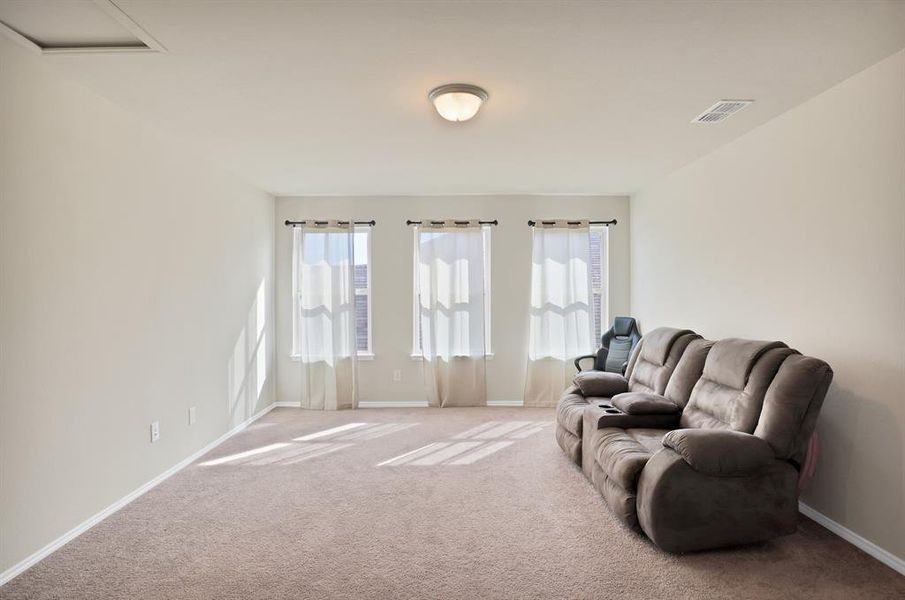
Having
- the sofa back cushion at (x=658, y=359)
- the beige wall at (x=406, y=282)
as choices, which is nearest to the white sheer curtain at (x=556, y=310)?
the beige wall at (x=406, y=282)

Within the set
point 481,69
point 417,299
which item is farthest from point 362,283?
point 481,69

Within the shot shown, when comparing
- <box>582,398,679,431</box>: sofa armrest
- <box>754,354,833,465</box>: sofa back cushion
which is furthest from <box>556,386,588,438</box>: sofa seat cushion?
<box>754,354,833,465</box>: sofa back cushion

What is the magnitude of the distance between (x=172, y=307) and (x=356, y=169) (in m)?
2.01

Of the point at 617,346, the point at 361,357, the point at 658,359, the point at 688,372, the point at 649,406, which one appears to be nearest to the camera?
the point at 649,406

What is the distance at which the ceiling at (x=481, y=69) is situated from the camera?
227 cm

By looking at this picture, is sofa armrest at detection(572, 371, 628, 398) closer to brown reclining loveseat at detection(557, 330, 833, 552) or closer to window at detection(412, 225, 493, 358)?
brown reclining loveseat at detection(557, 330, 833, 552)

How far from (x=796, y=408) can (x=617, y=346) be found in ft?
9.72

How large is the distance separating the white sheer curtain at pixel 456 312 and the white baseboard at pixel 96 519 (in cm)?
242

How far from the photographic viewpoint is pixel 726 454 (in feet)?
8.79

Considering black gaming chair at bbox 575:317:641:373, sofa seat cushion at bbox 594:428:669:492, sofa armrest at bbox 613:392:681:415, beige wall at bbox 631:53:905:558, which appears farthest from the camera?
black gaming chair at bbox 575:317:641:373

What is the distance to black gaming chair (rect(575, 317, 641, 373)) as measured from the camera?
5570 mm

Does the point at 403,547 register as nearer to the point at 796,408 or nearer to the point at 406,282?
the point at 796,408

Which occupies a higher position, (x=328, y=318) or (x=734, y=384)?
(x=328, y=318)

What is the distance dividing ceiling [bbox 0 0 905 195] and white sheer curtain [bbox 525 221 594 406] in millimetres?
1851
